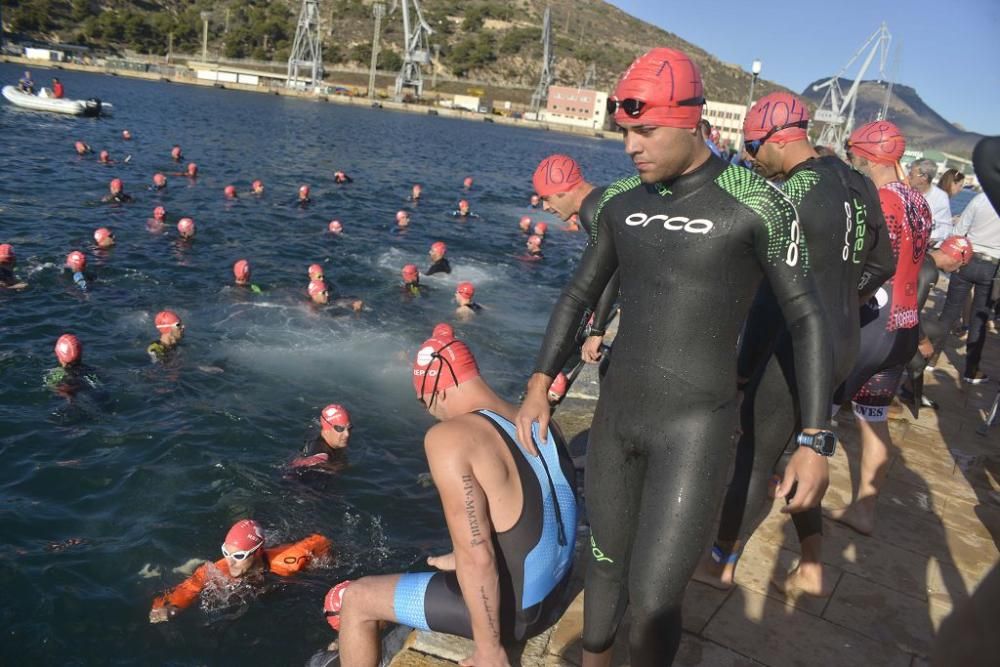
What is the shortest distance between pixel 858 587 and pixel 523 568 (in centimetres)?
228

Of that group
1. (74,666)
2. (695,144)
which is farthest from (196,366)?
(695,144)

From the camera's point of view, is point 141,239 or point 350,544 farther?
point 141,239

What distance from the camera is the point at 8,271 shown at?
→ 12297 mm

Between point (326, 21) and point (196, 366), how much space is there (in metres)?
165

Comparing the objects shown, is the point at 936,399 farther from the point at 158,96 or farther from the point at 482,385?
the point at 158,96

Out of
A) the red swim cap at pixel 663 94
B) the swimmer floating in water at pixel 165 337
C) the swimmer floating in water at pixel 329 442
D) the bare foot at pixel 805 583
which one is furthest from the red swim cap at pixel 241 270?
the red swim cap at pixel 663 94

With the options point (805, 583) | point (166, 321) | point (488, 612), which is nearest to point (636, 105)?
point (488, 612)

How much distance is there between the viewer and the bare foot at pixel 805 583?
3.96 m

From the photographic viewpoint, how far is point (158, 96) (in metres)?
64.8

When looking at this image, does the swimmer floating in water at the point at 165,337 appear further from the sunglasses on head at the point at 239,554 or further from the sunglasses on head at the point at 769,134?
the sunglasses on head at the point at 769,134

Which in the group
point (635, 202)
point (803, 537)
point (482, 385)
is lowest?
point (803, 537)

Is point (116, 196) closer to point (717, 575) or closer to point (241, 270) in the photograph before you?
point (241, 270)

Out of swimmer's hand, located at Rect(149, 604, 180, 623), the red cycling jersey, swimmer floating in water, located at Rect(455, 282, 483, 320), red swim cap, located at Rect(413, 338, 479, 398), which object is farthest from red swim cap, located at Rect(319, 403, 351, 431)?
swimmer floating in water, located at Rect(455, 282, 483, 320)

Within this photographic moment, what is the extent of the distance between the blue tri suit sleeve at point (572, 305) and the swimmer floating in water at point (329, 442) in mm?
4915
